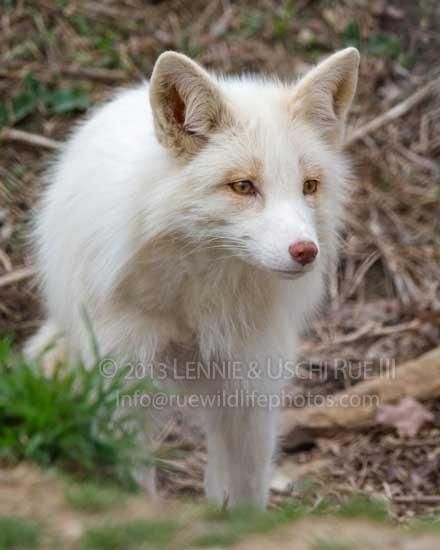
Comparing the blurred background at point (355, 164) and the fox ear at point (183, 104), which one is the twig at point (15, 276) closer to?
the blurred background at point (355, 164)

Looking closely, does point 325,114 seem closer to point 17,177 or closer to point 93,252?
point 93,252

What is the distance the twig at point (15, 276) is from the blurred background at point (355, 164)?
0.04 ft

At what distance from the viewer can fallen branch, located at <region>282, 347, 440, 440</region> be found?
7137 millimetres

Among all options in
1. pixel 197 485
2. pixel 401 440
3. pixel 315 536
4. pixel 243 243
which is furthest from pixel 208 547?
pixel 401 440

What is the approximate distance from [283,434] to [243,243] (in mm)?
2773

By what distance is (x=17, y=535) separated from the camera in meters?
3.52

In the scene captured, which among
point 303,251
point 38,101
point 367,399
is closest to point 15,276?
point 38,101

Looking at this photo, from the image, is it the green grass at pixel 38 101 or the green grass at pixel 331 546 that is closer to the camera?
the green grass at pixel 331 546

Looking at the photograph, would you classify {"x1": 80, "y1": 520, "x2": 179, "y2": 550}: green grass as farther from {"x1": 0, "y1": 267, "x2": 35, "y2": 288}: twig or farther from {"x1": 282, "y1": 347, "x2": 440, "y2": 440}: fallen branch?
{"x1": 0, "y1": 267, "x2": 35, "y2": 288}: twig

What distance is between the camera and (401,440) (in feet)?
23.4

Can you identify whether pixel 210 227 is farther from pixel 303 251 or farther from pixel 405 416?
pixel 405 416

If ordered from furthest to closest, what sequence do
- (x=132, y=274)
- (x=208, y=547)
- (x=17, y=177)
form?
(x=17, y=177)
(x=132, y=274)
(x=208, y=547)

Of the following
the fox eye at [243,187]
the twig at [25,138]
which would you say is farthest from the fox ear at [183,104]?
the twig at [25,138]

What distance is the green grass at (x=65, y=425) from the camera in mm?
4184
